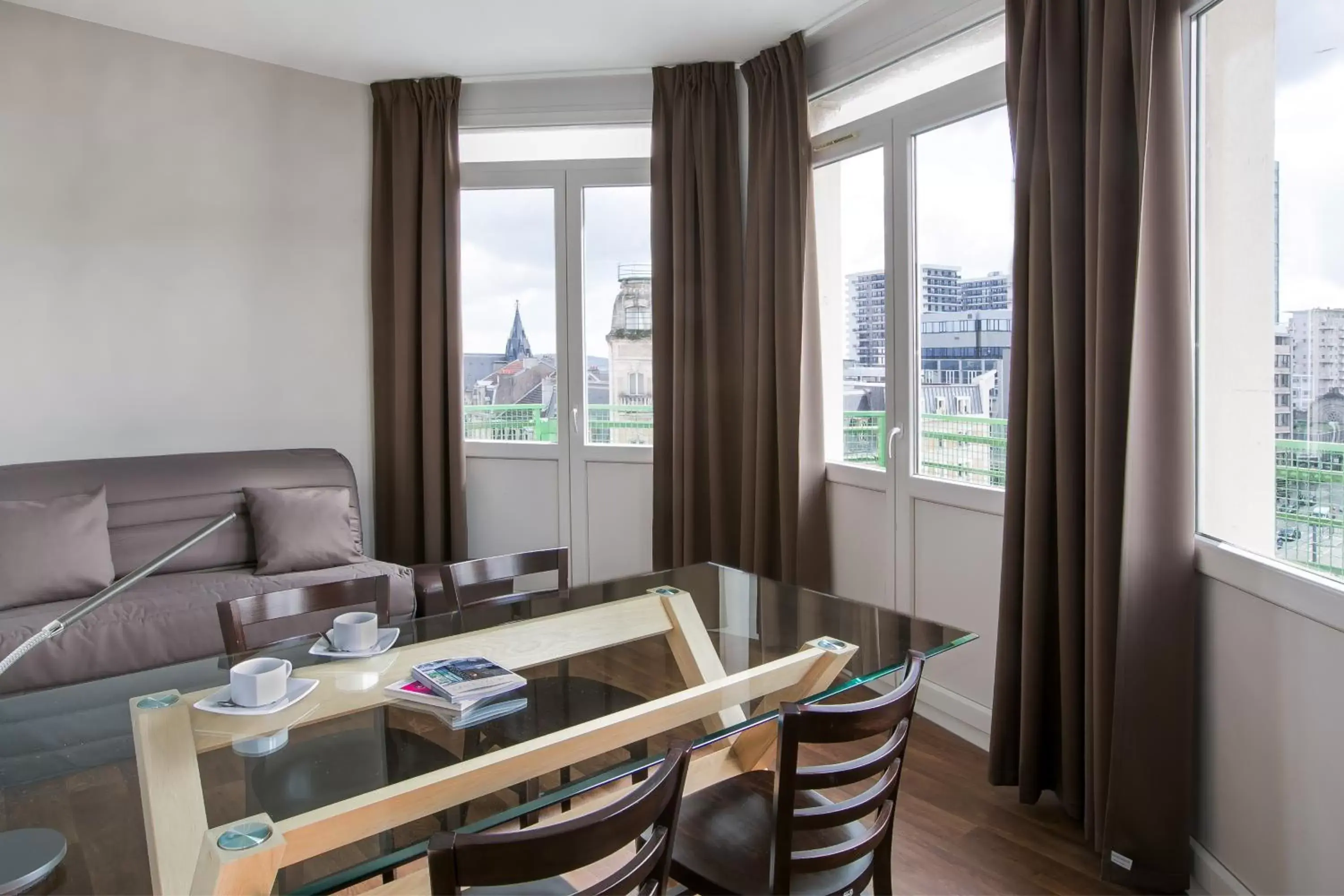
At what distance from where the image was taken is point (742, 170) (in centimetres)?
400

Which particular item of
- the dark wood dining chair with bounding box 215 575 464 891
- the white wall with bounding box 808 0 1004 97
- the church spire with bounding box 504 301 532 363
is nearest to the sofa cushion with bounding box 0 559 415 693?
the dark wood dining chair with bounding box 215 575 464 891

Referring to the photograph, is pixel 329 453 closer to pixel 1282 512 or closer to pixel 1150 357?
pixel 1150 357

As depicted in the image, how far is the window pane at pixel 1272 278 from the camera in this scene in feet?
5.93

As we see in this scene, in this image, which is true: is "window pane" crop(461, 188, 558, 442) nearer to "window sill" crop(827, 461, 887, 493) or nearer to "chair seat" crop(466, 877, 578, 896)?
"window sill" crop(827, 461, 887, 493)

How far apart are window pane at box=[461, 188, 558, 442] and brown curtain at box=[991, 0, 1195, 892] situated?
248cm

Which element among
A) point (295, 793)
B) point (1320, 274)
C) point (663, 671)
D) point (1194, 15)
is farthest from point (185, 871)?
point (1194, 15)

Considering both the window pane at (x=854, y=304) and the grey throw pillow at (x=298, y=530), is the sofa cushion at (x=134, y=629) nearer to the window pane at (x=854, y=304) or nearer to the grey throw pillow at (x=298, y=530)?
the grey throw pillow at (x=298, y=530)

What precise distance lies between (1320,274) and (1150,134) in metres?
0.49

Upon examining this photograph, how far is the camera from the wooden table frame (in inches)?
46.6

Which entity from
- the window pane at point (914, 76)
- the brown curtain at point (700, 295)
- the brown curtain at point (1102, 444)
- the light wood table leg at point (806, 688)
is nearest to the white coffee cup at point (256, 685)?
the light wood table leg at point (806, 688)

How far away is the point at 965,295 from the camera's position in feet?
10.1

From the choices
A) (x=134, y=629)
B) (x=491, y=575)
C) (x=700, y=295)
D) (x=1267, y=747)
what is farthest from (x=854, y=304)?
(x=134, y=629)

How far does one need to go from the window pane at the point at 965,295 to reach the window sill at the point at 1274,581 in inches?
32.8

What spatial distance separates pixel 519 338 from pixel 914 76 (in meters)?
2.23
